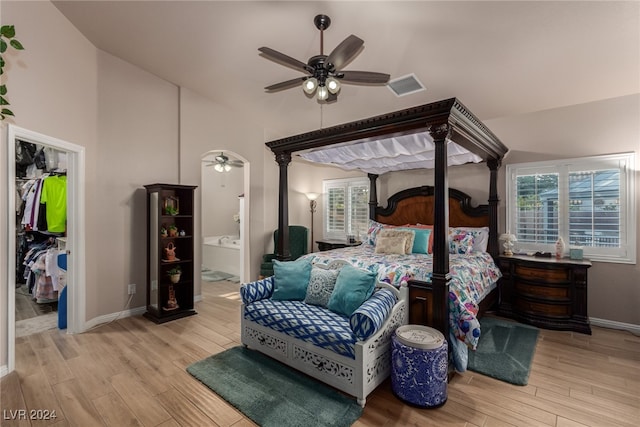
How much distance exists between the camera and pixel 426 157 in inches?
151

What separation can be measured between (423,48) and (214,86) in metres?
2.71

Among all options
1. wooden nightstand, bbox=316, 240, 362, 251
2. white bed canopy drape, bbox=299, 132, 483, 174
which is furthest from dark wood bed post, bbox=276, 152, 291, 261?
wooden nightstand, bbox=316, 240, 362, 251

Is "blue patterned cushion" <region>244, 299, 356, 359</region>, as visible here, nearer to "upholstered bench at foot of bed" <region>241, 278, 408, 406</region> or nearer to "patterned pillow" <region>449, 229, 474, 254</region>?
"upholstered bench at foot of bed" <region>241, 278, 408, 406</region>

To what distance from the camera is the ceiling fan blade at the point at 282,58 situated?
2252 millimetres

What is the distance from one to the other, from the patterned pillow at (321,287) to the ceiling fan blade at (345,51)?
6.13 feet

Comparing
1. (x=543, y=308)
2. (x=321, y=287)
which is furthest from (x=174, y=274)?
(x=543, y=308)

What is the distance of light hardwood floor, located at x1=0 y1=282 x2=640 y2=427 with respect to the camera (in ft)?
6.47

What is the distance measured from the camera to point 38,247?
4562 mm

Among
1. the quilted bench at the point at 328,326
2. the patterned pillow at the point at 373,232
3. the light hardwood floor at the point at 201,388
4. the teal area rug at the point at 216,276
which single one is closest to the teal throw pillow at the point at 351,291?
the quilted bench at the point at 328,326

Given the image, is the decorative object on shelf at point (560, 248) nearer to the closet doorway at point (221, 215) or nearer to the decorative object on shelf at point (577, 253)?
the decorative object on shelf at point (577, 253)

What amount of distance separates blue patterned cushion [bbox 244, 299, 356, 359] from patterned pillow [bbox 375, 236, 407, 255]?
157 cm

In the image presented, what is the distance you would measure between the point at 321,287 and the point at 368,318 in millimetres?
810

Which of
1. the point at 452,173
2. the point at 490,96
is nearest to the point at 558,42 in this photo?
the point at 490,96

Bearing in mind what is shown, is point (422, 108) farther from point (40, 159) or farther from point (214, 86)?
point (40, 159)
